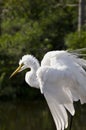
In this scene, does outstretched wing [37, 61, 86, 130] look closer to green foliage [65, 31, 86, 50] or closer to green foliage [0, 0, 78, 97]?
green foliage [0, 0, 78, 97]

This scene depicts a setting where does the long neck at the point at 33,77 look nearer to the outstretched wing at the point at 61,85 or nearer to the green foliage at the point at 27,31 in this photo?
the outstretched wing at the point at 61,85

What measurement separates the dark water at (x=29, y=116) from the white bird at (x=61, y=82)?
3553 millimetres

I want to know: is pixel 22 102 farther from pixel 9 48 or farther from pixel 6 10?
pixel 6 10

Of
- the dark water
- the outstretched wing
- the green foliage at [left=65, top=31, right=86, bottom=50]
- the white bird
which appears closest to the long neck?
the white bird

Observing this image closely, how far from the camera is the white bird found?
871cm

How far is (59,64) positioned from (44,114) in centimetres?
568

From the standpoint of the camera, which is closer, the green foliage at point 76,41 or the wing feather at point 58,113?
the wing feather at point 58,113

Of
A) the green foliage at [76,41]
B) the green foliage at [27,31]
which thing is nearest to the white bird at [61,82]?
the green foliage at [27,31]

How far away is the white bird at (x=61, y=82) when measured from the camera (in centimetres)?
871

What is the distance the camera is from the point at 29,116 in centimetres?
1432

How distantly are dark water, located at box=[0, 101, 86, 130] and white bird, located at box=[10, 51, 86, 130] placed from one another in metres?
3.55

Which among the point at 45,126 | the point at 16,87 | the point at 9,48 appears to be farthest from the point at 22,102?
the point at 45,126

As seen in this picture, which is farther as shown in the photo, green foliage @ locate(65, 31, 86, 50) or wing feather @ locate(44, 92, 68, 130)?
green foliage @ locate(65, 31, 86, 50)

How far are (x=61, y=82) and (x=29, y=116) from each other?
5.60 metres
